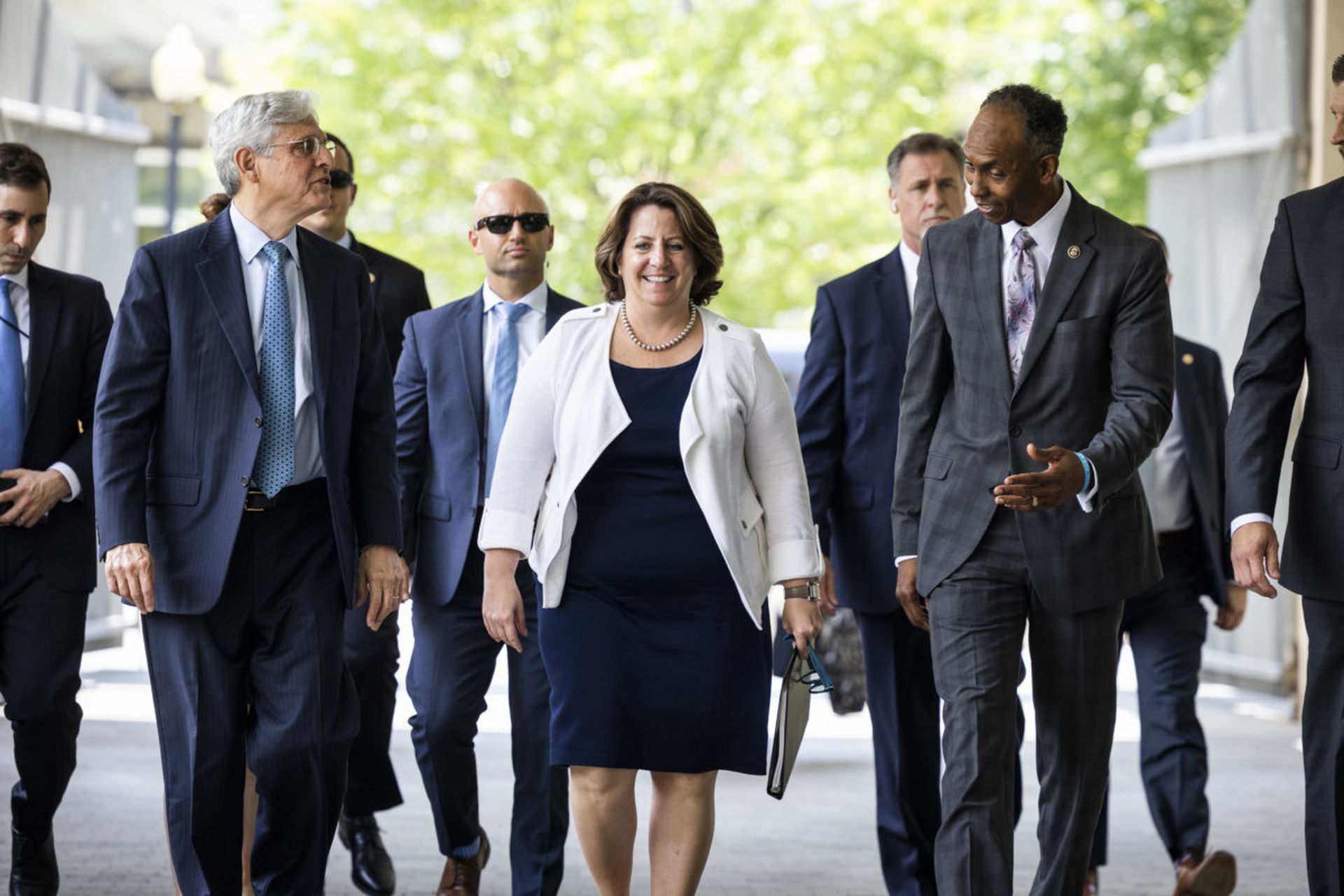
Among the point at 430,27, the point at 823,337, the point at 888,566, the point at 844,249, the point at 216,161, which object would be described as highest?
the point at 430,27

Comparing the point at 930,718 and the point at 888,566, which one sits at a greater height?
the point at 888,566

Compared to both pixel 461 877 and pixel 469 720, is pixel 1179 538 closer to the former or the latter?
pixel 469 720

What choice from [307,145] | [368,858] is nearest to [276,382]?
[307,145]

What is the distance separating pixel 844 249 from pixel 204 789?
1980 cm

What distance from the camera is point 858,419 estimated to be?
20.8 ft

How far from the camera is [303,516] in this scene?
517 centimetres

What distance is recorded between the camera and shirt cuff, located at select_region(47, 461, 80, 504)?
5910 mm

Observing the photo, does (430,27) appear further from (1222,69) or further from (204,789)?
(204,789)

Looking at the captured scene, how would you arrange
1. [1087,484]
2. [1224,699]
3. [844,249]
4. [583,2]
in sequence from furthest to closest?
[844,249] → [583,2] → [1224,699] → [1087,484]

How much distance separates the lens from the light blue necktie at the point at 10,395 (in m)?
5.94

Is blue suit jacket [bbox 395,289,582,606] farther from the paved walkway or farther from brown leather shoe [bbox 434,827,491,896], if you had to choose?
the paved walkway

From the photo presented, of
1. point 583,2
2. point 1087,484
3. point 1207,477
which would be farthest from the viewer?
point 583,2

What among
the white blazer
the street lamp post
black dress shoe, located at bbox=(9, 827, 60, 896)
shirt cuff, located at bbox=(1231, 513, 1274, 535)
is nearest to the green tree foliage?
the street lamp post

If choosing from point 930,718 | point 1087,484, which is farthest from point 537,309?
point 1087,484
